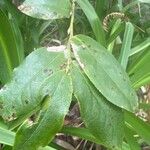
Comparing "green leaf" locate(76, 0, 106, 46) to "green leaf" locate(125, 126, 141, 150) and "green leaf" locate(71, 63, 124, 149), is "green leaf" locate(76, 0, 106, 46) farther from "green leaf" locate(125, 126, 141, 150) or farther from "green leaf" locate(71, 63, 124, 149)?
"green leaf" locate(71, 63, 124, 149)

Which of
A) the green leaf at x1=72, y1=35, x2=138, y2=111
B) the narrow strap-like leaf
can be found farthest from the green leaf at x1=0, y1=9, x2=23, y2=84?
the green leaf at x1=72, y1=35, x2=138, y2=111

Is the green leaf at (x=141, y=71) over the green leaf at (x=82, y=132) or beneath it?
over

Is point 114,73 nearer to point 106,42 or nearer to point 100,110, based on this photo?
point 100,110

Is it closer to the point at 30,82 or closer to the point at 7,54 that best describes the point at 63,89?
the point at 30,82

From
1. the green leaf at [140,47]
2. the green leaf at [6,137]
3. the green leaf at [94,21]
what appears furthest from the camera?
the green leaf at [140,47]

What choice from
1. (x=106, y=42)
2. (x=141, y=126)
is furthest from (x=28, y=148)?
(x=106, y=42)

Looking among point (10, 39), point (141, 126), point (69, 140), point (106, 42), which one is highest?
point (10, 39)

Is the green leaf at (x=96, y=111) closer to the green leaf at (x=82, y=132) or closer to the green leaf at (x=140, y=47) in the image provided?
the green leaf at (x=82, y=132)

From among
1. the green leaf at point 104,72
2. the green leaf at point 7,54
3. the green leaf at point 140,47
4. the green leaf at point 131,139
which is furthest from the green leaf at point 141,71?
the green leaf at point 104,72
